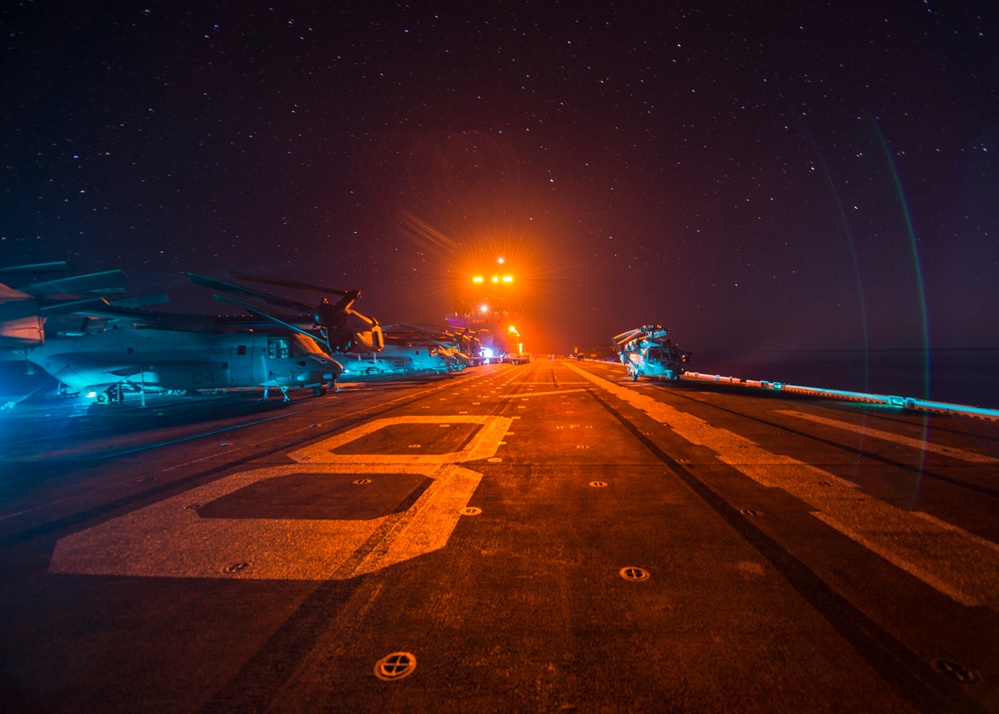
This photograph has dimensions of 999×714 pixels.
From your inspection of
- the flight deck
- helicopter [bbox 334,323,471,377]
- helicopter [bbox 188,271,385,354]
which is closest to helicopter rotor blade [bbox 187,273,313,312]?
helicopter [bbox 188,271,385,354]

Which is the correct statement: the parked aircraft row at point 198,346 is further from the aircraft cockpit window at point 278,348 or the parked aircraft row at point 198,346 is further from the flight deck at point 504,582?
the flight deck at point 504,582

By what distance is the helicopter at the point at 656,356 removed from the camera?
30859 millimetres

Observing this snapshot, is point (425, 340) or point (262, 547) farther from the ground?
point (425, 340)

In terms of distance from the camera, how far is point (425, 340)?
142 feet

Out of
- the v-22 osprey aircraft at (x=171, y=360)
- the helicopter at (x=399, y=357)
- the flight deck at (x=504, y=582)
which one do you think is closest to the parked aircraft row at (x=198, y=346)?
the v-22 osprey aircraft at (x=171, y=360)

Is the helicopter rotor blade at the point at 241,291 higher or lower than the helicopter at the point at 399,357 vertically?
higher

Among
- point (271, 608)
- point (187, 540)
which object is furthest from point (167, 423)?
point (271, 608)

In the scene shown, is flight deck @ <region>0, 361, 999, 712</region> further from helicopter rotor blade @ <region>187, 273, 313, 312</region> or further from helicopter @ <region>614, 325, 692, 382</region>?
helicopter @ <region>614, 325, 692, 382</region>

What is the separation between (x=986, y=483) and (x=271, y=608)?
9.77 meters

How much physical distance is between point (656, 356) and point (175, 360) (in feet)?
97.5

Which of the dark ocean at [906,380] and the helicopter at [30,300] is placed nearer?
the helicopter at [30,300]

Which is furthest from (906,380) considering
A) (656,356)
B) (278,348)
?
(278,348)

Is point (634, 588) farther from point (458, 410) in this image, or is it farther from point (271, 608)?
point (458, 410)

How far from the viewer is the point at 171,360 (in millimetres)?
19406
